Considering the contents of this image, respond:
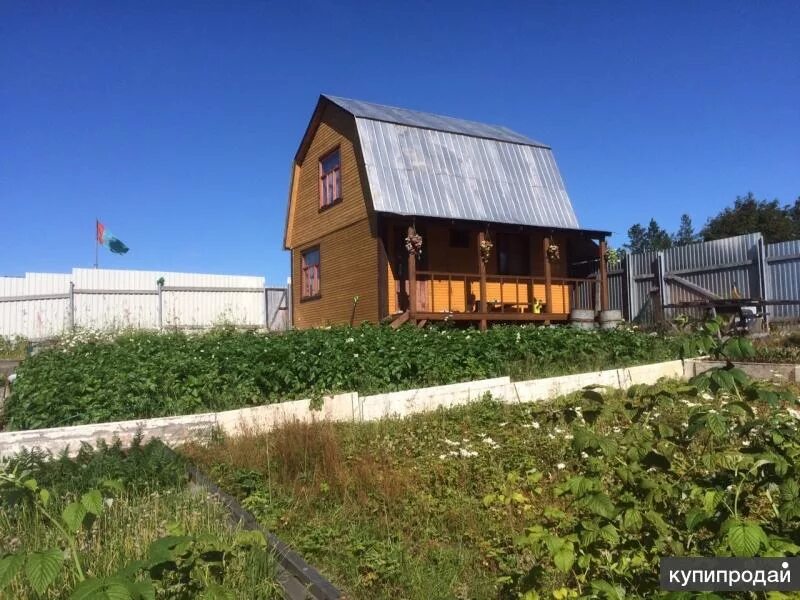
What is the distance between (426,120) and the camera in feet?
57.5

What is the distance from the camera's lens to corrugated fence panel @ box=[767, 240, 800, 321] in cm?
1326

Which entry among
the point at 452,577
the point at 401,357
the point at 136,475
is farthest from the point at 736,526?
the point at 401,357

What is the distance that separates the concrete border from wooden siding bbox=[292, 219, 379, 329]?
23.5 feet

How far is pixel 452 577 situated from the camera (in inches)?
122

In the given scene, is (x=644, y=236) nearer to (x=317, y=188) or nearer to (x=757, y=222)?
(x=757, y=222)

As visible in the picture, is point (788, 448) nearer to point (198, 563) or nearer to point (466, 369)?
point (198, 563)

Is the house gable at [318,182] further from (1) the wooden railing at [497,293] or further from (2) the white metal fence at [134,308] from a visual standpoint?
(2) the white metal fence at [134,308]

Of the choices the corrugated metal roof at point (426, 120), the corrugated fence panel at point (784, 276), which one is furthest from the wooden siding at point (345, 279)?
the corrugated fence panel at point (784, 276)

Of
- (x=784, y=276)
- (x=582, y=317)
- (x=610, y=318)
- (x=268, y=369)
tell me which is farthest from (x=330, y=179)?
(x=784, y=276)

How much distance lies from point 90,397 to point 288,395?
2068mm

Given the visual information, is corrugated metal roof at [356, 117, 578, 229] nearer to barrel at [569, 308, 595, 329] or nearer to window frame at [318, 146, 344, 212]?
window frame at [318, 146, 344, 212]

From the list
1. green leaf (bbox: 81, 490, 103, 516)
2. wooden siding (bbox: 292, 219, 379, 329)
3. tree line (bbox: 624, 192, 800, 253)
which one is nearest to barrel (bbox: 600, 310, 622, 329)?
wooden siding (bbox: 292, 219, 379, 329)

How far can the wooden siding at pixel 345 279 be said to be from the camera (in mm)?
15281

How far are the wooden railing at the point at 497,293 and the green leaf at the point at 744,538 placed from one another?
498 inches
